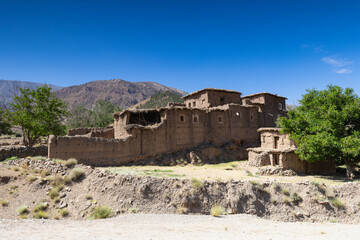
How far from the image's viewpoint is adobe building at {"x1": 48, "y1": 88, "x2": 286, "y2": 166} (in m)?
19.8

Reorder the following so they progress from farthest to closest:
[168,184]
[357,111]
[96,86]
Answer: [96,86]
[357,111]
[168,184]

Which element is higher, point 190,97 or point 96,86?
point 96,86

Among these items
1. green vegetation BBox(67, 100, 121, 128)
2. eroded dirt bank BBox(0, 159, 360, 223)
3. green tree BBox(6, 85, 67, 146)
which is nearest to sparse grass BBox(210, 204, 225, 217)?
eroded dirt bank BBox(0, 159, 360, 223)

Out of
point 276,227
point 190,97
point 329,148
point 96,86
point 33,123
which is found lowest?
point 276,227

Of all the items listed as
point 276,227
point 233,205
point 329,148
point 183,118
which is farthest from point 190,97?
point 276,227

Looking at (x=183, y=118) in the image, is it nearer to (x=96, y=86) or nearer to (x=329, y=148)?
(x=329, y=148)

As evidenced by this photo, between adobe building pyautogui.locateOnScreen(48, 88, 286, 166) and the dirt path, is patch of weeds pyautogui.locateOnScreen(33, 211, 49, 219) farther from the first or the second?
adobe building pyautogui.locateOnScreen(48, 88, 286, 166)

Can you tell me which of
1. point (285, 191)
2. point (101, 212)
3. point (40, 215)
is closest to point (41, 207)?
point (40, 215)

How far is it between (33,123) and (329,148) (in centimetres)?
2652

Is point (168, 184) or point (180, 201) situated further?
point (168, 184)

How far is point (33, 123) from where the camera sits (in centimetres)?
2472

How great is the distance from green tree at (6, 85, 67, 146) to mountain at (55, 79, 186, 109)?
4265 inches

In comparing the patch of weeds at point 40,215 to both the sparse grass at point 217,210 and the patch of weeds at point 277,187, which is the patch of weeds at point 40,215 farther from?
the patch of weeds at point 277,187

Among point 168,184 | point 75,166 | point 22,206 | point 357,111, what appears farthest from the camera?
point 357,111
